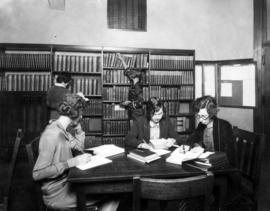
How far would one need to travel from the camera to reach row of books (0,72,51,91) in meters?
4.02

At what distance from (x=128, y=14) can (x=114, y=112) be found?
1920 mm

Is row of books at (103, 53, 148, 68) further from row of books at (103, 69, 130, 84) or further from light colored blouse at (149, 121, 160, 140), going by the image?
light colored blouse at (149, 121, 160, 140)

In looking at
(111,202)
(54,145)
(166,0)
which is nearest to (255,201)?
(111,202)

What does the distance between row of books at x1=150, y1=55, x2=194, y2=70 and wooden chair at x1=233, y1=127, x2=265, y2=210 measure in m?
2.49

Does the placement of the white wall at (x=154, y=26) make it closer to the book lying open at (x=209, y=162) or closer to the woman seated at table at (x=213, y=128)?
the woman seated at table at (x=213, y=128)

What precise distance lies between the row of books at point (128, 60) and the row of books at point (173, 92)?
1.60 feet

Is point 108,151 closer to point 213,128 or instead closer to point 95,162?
point 95,162

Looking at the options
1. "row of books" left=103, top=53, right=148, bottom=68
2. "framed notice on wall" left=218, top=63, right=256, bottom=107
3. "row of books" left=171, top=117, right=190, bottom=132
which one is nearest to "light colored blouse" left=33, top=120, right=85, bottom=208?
"row of books" left=103, top=53, right=148, bottom=68

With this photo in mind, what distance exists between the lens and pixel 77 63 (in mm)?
4176

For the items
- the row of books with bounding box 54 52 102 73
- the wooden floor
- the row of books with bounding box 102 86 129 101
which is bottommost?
the wooden floor

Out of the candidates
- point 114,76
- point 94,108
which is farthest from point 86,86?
point 114,76

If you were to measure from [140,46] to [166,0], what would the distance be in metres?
1.04

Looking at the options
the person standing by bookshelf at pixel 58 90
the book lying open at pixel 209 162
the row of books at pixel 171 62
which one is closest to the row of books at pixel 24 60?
the person standing by bookshelf at pixel 58 90

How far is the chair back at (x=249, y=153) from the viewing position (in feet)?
6.11
